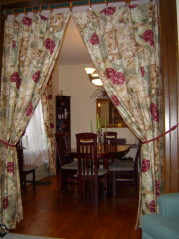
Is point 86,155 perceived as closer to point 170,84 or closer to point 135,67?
point 135,67

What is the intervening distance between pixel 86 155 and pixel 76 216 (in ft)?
2.96

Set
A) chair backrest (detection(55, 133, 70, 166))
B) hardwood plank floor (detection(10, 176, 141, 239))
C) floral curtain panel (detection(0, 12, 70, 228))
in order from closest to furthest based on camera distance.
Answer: hardwood plank floor (detection(10, 176, 141, 239)) → floral curtain panel (detection(0, 12, 70, 228)) → chair backrest (detection(55, 133, 70, 166))

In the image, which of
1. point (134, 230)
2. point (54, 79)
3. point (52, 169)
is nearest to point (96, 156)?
point (134, 230)

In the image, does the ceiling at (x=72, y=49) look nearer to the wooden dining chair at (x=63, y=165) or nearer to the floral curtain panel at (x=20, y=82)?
the floral curtain panel at (x=20, y=82)

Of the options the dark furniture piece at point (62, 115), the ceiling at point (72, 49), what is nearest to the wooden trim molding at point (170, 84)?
the ceiling at point (72, 49)

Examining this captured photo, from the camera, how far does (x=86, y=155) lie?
3859mm

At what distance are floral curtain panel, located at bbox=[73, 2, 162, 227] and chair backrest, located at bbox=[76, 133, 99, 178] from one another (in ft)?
3.73

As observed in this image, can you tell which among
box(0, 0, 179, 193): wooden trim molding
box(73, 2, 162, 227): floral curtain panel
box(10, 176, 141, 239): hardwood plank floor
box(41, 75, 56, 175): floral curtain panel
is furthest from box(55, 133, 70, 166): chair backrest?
box(0, 0, 179, 193): wooden trim molding

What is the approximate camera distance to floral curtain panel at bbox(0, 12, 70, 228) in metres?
2.96

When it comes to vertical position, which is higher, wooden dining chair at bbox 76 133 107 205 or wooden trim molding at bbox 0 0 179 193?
wooden trim molding at bbox 0 0 179 193

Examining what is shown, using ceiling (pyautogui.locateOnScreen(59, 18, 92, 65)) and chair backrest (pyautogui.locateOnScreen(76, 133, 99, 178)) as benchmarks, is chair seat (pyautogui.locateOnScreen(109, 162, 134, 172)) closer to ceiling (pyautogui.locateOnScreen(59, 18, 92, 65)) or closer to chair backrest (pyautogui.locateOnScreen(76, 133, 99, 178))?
chair backrest (pyautogui.locateOnScreen(76, 133, 99, 178))

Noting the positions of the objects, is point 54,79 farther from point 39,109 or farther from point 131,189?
point 131,189

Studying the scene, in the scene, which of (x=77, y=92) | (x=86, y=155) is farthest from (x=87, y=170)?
(x=77, y=92)

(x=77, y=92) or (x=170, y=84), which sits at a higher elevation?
(x=77, y=92)
